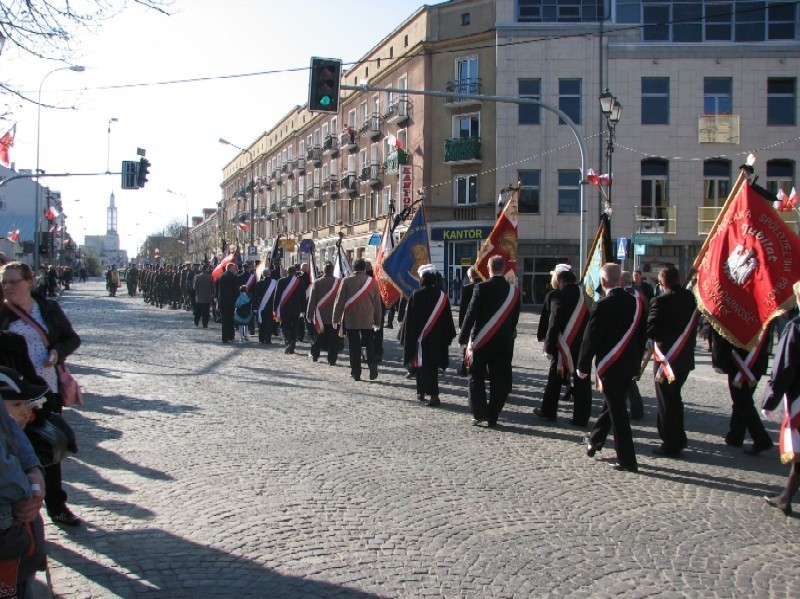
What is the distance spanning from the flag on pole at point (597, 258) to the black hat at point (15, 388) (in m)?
8.14

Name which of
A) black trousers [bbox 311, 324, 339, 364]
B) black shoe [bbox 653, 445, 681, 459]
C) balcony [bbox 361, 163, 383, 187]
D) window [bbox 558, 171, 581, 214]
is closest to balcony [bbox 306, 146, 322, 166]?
balcony [bbox 361, 163, 383, 187]

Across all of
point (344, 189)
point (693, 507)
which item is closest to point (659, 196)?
point (344, 189)

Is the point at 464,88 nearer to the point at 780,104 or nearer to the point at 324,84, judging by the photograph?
the point at 780,104

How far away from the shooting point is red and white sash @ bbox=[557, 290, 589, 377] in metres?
10.2

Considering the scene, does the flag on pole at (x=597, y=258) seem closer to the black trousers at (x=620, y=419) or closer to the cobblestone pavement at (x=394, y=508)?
the cobblestone pavement at (x=394, y=508)

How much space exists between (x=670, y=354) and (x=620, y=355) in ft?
3.02

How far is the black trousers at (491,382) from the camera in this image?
9.56 metres

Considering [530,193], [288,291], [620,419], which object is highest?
[530,193]

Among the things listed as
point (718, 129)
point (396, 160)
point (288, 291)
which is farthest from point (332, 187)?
point (288, 291)

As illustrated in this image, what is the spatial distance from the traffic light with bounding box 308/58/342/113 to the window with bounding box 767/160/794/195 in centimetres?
2601

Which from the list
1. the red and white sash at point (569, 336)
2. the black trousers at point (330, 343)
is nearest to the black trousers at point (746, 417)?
the red and white sash at point (569, 336)

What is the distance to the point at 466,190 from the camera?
4122 centimetres

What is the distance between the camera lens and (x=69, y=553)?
5246mm

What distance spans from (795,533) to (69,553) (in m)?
4.83
